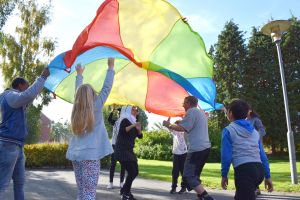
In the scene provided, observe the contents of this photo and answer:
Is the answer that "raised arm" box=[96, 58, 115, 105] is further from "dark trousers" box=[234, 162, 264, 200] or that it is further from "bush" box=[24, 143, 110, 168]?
"bush" box=[24, 143, 110, 168]

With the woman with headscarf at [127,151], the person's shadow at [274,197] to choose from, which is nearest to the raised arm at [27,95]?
the woman with headscarf at [127,151]

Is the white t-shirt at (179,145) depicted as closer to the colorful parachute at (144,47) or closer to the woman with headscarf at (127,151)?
the woman with headscarf at (127,151)

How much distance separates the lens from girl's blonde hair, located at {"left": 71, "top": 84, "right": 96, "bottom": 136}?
4.58 m

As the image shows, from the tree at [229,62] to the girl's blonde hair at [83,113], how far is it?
29905 mm

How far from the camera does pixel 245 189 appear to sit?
4621 millimetres

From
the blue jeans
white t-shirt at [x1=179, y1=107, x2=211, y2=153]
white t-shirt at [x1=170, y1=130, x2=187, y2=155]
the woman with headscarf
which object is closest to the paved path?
the woman with headscarf

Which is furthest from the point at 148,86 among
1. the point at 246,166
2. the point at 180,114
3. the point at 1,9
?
the point at 1,9

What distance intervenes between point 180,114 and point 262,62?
27.6 metres

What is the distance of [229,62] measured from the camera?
114 ft

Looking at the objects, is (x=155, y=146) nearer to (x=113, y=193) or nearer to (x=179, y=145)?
(x=179, y=145)

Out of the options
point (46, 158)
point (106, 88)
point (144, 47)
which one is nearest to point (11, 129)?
point (106, 88)

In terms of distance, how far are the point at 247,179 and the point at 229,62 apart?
31.1m

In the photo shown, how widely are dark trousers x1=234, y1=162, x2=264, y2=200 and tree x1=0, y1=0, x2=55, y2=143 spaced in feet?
81.6

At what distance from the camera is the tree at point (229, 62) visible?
112 ft
